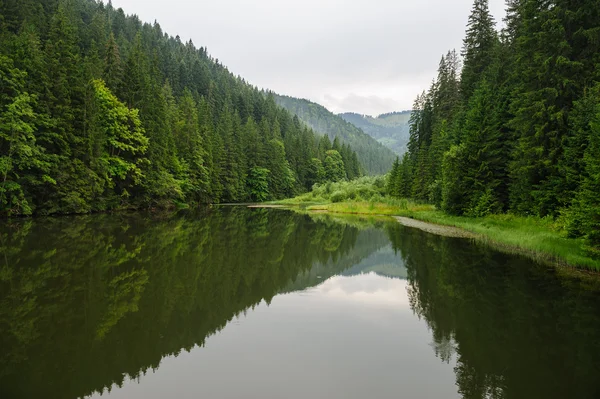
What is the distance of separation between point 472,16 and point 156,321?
51.4 m

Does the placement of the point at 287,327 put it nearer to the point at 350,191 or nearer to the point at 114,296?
the point at 114,296

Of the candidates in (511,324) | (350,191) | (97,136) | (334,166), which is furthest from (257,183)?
(511,324)

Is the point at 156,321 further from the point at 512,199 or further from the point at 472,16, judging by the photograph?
the point at 472,16

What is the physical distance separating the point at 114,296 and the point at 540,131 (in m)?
23.8

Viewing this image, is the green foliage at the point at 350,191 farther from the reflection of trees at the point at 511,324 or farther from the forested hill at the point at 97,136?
the reflection of trees at the point at 511,324

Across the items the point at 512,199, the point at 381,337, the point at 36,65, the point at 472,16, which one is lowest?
the point at 381,337

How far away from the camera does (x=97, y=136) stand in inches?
1540

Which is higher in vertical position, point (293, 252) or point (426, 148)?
point (426, 148)

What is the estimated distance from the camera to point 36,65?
33094 mm

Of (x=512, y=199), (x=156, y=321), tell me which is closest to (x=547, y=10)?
(x=512, y=199)

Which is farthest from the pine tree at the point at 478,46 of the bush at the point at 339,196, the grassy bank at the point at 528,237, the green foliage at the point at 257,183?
the green foliage at the point at 257,183

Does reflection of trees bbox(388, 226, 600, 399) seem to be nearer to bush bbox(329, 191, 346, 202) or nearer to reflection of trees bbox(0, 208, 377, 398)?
reflection of trees bbox(0, 208, 377, 398)

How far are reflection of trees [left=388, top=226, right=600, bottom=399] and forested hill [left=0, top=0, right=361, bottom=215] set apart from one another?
30.8m

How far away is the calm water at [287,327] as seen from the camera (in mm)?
6398
